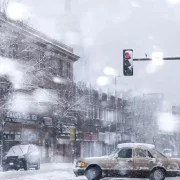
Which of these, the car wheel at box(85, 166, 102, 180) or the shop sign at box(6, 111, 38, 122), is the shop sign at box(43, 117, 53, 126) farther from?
the car wheel at box(85, 166, 102, 180)

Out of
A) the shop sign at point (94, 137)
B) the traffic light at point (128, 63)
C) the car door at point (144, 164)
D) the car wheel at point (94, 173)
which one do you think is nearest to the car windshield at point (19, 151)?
the car wheel at point (94, 173)

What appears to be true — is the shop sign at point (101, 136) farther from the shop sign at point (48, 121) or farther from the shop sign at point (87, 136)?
the shop sign at point (48, 121)

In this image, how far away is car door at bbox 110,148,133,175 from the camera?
1859 centimetres

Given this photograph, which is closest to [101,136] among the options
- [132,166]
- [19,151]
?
[19,151]

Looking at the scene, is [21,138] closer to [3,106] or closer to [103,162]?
[3,106]

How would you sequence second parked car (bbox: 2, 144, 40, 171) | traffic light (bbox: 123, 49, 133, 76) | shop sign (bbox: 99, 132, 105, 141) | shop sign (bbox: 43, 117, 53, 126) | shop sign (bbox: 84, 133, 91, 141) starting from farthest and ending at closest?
shop sign (bbox: 99, 132, 105, 141) < shop sign (bbox: 84, 133, 91, 141) < shop sign (bbox: 43, 117, 53, 126) < second parked car (bbox: 2, 144, 40, 171) < traffic light (bbox: 123, 49, 133, 76)

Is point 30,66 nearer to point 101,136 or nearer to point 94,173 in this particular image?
point 94,173

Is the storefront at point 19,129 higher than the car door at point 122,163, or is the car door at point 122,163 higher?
the storefront at point 19,129

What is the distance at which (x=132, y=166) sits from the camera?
18672 millimetres

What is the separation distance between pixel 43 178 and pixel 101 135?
4053 centimetres

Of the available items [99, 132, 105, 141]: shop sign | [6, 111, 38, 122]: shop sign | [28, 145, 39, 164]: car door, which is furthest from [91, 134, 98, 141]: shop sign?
[28, 145, 39, 164]: car door

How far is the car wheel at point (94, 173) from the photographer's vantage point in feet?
60.8

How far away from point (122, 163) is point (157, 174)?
57.4 inches

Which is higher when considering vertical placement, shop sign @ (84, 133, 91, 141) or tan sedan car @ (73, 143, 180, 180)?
shop sign @ (84, 133, 91, 141)
